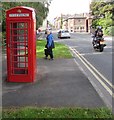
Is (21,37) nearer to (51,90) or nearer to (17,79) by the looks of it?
(17,79)

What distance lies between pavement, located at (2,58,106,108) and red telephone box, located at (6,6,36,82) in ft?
1.37

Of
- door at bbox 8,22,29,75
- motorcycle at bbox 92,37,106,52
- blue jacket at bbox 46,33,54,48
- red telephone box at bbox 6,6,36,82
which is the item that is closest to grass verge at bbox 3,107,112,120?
red telephone box at bbox 6,6,36,82

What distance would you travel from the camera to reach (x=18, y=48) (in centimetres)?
1087

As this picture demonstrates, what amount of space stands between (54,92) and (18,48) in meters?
2.51

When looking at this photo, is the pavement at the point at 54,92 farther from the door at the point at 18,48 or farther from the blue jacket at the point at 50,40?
the blue jacket at the point at 50,40

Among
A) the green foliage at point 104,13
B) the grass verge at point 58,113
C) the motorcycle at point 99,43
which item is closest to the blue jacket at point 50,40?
the motorcycle at point 99,43

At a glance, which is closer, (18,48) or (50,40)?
(18,48)

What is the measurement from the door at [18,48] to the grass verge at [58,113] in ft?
12.8

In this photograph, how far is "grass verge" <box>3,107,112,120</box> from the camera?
6547 mm

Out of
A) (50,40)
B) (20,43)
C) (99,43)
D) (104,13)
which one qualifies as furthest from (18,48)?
(104,13)

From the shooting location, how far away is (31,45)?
10.7m

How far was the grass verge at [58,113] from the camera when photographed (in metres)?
6.55

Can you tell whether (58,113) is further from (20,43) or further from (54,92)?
(20,43)

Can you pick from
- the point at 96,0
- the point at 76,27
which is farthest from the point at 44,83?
the point at 76,27
